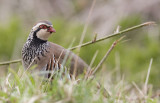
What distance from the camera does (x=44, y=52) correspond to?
14.9ft

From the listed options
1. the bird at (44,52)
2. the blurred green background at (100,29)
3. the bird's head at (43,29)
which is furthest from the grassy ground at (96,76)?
the bird's head at (43,29)

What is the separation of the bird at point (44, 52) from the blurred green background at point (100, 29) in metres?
2.16

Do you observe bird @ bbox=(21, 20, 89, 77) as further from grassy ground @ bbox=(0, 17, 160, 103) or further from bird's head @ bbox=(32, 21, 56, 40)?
grassy ground @ bbox=(0, 17, 160, 103)

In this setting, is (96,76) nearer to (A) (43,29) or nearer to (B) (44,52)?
(B) (44,52)

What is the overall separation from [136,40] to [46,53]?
19.0 ft

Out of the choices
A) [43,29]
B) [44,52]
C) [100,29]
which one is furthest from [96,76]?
[100,29]

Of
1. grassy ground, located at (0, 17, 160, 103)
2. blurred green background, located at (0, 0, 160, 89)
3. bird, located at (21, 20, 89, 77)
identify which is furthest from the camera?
blurred green background, located at (0, 0, 160, 89)

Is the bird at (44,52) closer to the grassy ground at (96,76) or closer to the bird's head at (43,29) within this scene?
the bird's head at (43,29)

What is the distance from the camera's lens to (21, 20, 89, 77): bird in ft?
14.5

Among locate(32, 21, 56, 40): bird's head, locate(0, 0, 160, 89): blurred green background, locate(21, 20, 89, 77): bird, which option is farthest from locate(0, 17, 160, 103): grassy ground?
locate(32, 21, 56, 40): bird's head

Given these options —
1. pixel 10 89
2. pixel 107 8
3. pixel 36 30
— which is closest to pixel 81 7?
pixel 107 8

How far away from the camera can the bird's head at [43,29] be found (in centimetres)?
447

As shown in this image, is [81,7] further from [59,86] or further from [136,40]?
[59,86]

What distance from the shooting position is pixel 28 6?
37.6 feet
